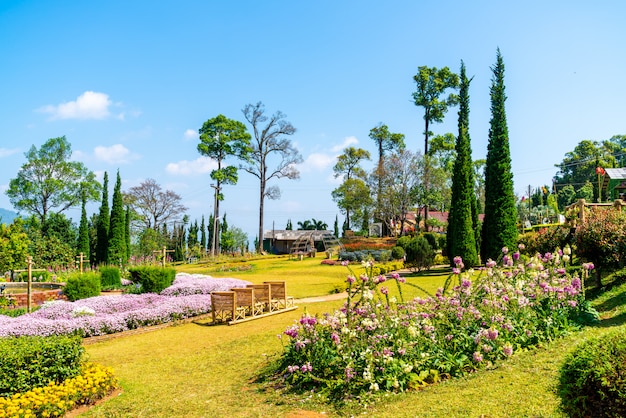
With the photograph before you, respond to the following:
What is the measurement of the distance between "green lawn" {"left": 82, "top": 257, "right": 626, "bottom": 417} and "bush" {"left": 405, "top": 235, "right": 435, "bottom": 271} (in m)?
9.55

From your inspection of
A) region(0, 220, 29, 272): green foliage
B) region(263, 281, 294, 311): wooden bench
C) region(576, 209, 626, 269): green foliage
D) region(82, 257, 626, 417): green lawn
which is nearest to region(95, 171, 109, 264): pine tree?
region(0, 220, 29, 272): green foliage

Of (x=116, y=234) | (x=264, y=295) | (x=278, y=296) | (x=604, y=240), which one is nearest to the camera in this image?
(x=604, y=240)

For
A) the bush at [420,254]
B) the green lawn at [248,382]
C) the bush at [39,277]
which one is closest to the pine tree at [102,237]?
the bush at [39,277]

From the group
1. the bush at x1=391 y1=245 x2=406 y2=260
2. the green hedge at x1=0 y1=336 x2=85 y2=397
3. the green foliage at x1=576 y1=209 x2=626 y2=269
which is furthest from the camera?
the bush at x1=391 y1=245 x2=406 y2=260

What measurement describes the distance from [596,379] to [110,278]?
17.2 metres

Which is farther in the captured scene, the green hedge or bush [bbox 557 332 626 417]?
the green hedge

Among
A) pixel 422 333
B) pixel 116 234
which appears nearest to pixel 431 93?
pixel 116 234

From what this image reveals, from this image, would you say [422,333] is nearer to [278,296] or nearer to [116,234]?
[278,296]

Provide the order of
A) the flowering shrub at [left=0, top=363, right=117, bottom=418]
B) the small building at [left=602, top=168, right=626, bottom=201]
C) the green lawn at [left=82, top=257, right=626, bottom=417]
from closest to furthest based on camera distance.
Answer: the green lawn at [left=82, top=257, right=626, bottom=417], the flowering shrub at [left=0, top=363, right=117, bottom=418], the small building at [left=602, top=168, right=626, bottom=201]

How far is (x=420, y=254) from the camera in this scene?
61.7 ft

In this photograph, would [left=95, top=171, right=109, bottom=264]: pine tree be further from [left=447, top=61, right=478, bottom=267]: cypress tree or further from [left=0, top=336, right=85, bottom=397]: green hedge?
[left=0, top=336, right=85, bottom=397]: green hedge

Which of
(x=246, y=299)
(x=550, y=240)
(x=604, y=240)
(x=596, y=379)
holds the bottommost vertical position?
(x=246, y=299)

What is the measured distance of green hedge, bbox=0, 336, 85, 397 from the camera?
221 inches

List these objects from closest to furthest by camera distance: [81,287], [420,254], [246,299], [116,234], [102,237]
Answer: [246,299]
[81,287]
[420,254]
[116,234]
[102,237]
